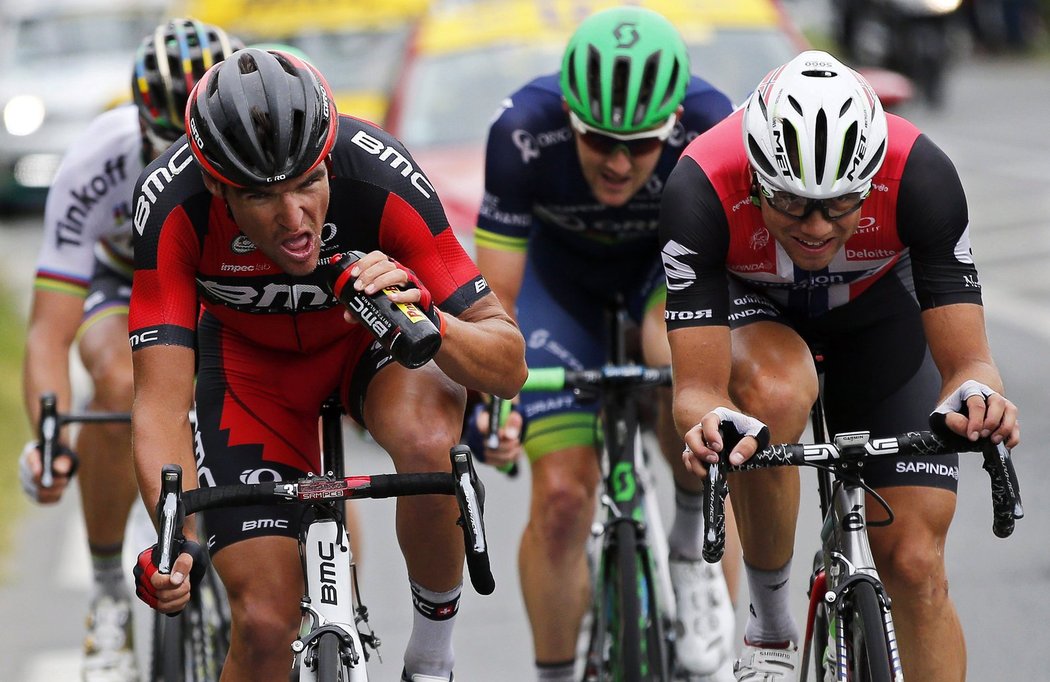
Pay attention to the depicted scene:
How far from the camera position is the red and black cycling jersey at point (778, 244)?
4.11 meters

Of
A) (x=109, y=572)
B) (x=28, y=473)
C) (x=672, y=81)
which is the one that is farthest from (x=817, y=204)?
(x=109, y=572)

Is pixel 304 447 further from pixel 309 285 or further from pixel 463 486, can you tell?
pixel 463 486

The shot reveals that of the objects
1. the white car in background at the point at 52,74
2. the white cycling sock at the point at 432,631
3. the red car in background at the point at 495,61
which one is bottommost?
the white cycling sock at the point at 432,631

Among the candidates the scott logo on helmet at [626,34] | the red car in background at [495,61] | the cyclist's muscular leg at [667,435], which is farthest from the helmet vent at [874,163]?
the red car in background at [495,61]

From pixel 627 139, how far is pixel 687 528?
133 centimetres

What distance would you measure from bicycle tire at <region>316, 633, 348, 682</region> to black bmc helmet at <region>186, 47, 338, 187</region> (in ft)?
3.58

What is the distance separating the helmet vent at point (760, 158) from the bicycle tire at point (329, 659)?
1.55 meters

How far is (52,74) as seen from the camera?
17312 mm

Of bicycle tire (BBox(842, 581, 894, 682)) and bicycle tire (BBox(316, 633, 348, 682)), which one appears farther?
bicycle tire (BBox(842, 581, 894, 682))

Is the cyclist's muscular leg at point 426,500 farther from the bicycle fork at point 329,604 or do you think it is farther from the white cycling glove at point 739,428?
the white cycling glove at point 739,428

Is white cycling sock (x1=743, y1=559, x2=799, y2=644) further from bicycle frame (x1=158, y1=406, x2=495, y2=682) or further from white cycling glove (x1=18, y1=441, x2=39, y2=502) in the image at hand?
white cycling glove (x1=18, y1=441, x2=39, y2=502)

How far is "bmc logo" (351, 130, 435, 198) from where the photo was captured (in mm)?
4086

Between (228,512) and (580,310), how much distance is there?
1.83 metres

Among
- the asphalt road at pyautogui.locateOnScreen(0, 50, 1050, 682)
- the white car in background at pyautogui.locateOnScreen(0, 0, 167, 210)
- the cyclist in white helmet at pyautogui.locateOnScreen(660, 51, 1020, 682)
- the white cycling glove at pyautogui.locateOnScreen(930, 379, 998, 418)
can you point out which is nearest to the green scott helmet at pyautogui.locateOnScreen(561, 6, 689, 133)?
the cyclist in white helmet at pyautogui.locateOnScreen(660, 51, 1020, 682)
